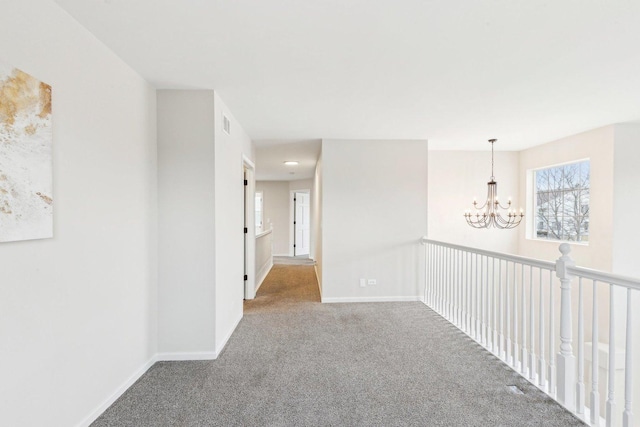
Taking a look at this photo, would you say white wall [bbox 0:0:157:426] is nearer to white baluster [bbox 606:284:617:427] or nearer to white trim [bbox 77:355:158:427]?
white trim [bbox 77:355:158:427]

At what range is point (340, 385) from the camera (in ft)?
7.73

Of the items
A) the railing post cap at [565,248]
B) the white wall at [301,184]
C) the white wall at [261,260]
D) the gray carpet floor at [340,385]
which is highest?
the white wall at [301,184]

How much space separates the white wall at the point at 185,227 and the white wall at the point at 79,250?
147mm

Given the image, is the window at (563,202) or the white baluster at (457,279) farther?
the window at (563,202)

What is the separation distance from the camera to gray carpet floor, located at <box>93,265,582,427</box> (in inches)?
78.6

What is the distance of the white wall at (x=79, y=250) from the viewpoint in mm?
1484

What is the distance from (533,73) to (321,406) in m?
2.93

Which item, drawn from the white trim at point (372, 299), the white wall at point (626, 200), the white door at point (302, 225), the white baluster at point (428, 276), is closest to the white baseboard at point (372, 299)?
the white trim at point (372, 299)

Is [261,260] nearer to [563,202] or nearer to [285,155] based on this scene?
[285,155]

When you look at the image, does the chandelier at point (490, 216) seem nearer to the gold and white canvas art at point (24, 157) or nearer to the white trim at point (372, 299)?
the white trim at point (372, 299)

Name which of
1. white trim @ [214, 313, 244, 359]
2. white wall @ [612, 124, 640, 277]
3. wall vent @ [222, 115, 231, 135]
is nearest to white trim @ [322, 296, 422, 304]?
white trim @ [214, 313, 244, 359]

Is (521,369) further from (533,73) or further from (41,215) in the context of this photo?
(41,215)

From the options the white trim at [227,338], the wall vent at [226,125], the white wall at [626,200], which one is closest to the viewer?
the white trim at [227,338]

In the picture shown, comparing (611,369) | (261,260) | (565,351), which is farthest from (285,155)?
(611,369)
